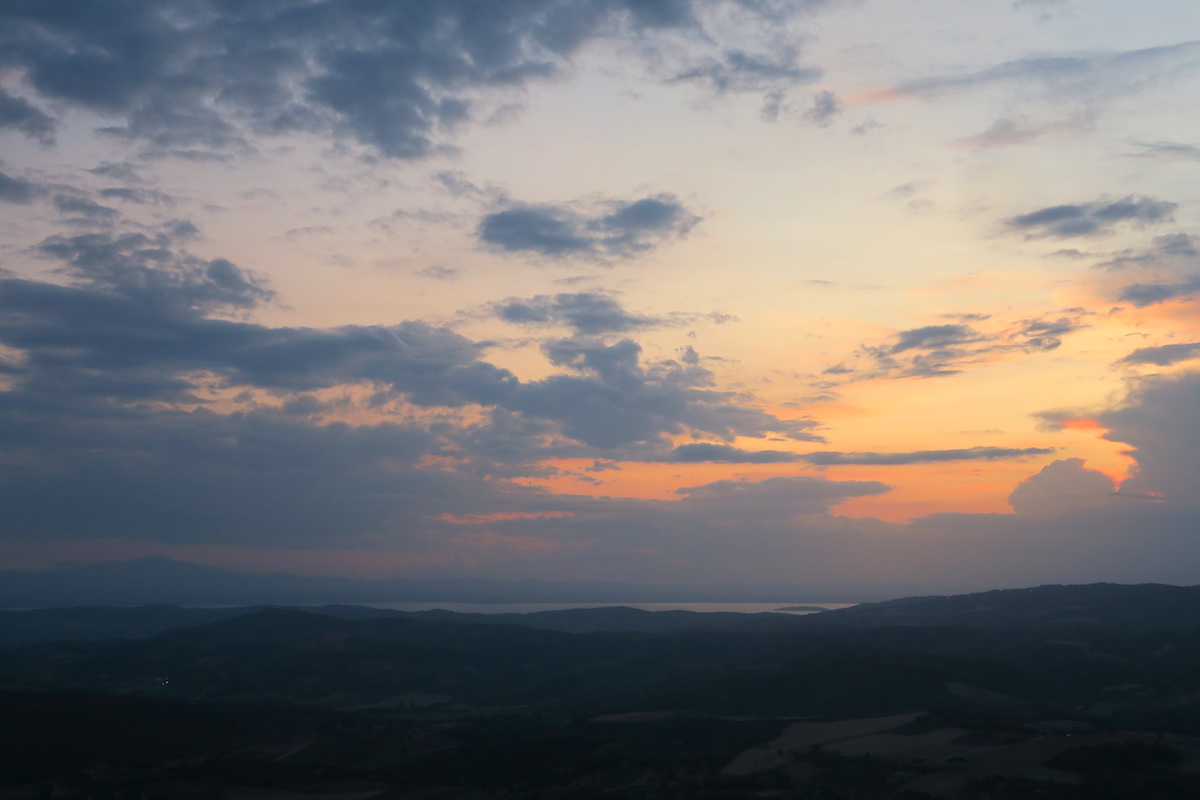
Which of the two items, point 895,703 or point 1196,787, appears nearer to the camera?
point 1196,787

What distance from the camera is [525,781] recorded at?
61594 millimetres

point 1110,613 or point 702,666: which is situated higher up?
point 1110,613

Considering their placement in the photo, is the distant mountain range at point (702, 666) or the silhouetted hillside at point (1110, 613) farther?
the silhouetted hillside at point (1110, 613)

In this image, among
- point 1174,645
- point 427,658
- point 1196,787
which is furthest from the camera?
point 427,658

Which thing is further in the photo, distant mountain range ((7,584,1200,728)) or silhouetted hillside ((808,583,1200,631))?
silhouetted hillside ((808,583,1200,631))

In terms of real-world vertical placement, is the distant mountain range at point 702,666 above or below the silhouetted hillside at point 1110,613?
below

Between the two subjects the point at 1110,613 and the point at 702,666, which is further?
the point at 1110,613

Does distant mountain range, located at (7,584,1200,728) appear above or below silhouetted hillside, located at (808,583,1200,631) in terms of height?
below

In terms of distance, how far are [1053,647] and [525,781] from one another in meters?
96.7

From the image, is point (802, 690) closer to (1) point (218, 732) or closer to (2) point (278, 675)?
(1) point (218, 732)

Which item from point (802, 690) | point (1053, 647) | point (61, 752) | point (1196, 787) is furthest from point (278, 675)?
point (1196, 787)

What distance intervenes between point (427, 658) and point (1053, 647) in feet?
323

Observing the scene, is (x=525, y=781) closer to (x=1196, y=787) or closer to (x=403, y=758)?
(x=403, y=758)

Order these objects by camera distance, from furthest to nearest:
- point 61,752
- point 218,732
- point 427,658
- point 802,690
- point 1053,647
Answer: point 427,658 < point 1053,647 < point 802,690 < point 218,732 < point 61,752
